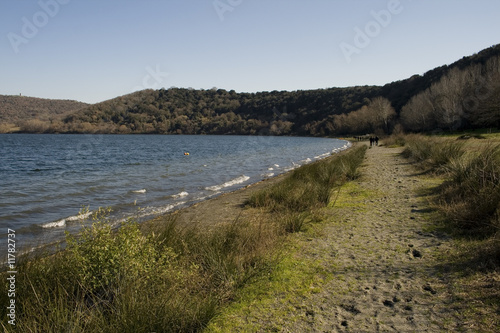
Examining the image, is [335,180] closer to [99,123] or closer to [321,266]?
[321,266]

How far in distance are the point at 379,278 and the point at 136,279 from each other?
3288 mm

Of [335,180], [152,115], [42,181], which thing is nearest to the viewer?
[335,180]

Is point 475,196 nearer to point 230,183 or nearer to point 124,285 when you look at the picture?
point 124,285

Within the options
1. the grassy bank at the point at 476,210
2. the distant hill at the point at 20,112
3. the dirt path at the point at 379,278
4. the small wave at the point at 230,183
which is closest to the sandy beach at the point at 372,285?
the dirt path at the point at 379,278

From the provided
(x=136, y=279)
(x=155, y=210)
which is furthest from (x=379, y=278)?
(x=155, y=210)

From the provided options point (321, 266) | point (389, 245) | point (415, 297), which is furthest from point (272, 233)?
point (415, 297)

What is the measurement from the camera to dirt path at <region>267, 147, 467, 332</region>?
131 inches

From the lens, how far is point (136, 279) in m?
3.75

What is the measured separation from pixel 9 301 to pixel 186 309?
6.34ft

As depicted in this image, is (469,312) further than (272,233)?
No

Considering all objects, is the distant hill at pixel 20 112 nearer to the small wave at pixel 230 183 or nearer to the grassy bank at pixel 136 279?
the small wave at pixel 230 183

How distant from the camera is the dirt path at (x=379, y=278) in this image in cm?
333

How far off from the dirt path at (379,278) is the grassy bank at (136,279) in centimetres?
96

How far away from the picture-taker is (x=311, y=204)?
9.09 metres
